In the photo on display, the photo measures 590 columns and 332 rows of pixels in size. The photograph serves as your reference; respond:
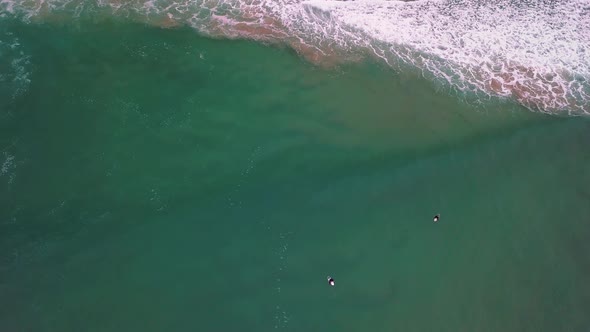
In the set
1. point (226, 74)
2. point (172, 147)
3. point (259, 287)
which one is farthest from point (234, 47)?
point (259, 287)

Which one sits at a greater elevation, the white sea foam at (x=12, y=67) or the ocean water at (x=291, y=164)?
the white sea foam at (x=12, y=67)

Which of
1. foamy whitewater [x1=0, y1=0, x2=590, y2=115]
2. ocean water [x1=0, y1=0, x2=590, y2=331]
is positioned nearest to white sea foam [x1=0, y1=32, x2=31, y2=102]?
ocean water [x1=0, y1=0, x2=590, y2=331]

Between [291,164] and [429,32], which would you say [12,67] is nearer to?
[291,164]

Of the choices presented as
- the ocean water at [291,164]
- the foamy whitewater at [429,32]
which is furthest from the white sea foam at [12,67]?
the foamy whitewater at [429,32]

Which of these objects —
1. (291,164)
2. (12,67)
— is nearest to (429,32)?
(291,164)

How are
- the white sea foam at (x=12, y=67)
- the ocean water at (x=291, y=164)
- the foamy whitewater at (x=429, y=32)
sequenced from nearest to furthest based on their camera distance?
the ocean water at (x=291, y=164) < the white sea foam at (x=12, y=67) < the foamy whitewater at (x=429, y=32)

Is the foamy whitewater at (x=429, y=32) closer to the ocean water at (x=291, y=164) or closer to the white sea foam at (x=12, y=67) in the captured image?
the ocean water at (x=291, y=164)
